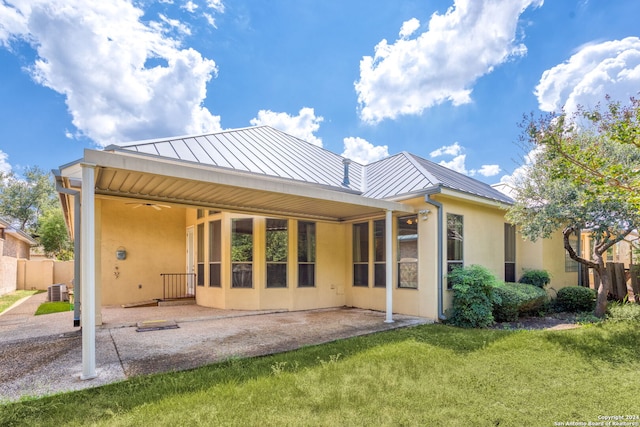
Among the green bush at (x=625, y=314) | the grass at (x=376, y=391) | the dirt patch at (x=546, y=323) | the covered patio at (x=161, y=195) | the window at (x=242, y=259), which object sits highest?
the covered patio at (x=161, y=195)

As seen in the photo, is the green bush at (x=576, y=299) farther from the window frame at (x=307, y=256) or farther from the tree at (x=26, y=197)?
the tree at (x=26, y=197)

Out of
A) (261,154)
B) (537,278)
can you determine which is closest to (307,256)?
(261,154)

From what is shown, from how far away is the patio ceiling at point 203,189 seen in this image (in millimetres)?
4602

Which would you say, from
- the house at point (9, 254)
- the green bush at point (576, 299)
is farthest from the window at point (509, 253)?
the house at point (9, 254)

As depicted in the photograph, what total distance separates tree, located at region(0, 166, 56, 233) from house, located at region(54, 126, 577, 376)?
3244 cm

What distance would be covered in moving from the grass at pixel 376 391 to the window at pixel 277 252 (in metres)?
4.02

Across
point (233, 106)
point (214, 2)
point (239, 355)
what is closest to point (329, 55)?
point (214, 2)

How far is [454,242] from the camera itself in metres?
8.61

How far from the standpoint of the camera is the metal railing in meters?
11.8

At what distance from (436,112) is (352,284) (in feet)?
27.1

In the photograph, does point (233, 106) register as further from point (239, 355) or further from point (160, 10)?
point (239, 355)

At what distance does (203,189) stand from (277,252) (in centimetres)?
394

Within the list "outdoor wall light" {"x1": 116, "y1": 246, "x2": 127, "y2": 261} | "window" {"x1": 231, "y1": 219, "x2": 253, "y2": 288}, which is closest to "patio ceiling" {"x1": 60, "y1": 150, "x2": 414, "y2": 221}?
"window" {"x1": 231, "y1": 219, "x2": 253, "y2": 288}

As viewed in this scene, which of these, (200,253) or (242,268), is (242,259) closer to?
(242,268)
